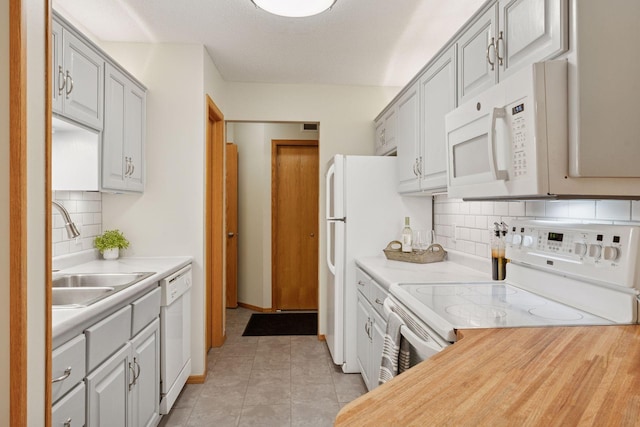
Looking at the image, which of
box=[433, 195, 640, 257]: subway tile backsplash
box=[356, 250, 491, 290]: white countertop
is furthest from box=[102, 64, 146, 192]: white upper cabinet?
box=[433, 195, 640, 257]: subway tile backsplash

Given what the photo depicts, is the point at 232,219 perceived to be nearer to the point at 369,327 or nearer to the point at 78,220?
the point at 78,220

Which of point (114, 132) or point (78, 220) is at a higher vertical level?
point (114, 132)

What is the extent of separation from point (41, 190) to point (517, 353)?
1.23 m

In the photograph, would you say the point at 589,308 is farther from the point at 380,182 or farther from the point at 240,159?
the point at 240,159

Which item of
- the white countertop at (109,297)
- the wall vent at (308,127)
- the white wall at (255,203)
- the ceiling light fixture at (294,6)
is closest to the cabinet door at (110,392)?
the white countertop at (109,297)

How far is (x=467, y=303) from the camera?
154 cm

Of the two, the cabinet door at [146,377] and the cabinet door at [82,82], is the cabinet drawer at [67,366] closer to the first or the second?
the cabinet door at [146,377]

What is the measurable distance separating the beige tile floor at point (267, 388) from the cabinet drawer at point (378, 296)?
2.32 feet

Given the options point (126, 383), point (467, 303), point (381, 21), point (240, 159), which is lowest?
point (126, 383)

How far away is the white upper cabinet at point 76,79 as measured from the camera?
1.84 meters

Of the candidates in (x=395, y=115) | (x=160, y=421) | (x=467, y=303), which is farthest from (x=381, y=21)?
(x=160, y=421)

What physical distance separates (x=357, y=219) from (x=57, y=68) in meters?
2.00

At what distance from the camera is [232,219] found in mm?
4793

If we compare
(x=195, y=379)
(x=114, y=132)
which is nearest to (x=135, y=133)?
(x=114, y=132)
